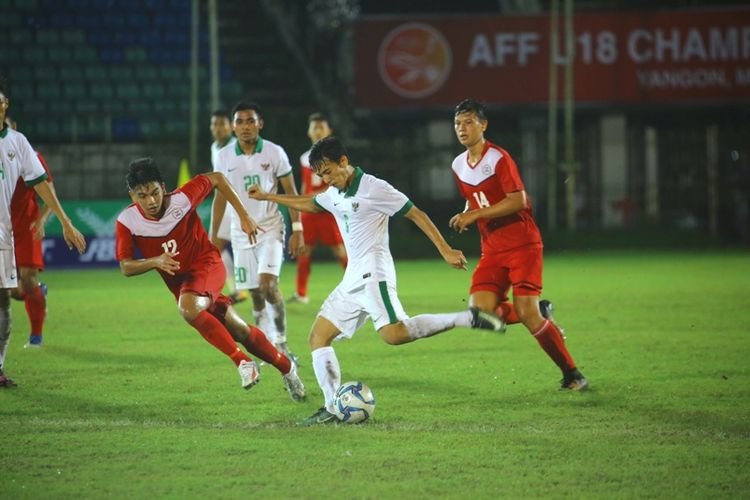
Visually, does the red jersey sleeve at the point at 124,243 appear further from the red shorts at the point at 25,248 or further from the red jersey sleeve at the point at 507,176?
the red jersey sleeve at the point at 507,176

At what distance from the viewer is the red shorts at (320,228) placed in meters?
14.3

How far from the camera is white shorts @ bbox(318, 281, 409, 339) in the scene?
6.91 metres

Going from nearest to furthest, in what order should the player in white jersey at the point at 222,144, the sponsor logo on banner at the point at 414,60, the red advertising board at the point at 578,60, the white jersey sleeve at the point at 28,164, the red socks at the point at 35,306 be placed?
the white jersey sleeve at the point at 28,164 → the red socks at the point at 35,306 → the player in white jersey at the point at 222,144 → the sponsor logo on banner at the point at 414,60 → the red advertising board at the point at 578,60

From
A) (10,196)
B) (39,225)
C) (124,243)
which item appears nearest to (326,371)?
(124,243)

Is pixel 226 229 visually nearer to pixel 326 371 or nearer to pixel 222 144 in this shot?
pixel 222 144

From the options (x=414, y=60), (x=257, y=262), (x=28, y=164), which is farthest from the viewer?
(x=414, y=60)

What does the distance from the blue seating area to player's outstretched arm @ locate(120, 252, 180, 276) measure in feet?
58.9

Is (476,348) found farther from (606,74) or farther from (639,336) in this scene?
(606,74)

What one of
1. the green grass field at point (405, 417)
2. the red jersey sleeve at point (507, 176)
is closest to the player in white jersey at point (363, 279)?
the green grass field at point (405, 417)

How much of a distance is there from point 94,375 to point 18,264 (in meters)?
1.43

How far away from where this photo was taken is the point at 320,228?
1450 cm

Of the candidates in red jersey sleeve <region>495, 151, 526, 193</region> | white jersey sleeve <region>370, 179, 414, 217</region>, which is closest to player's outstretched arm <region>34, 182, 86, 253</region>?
white jersey sleeve <region>370, 179, 414, 217</region>

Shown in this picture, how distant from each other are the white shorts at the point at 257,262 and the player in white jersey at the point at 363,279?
8.36 ft

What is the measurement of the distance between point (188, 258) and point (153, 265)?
585 mm
